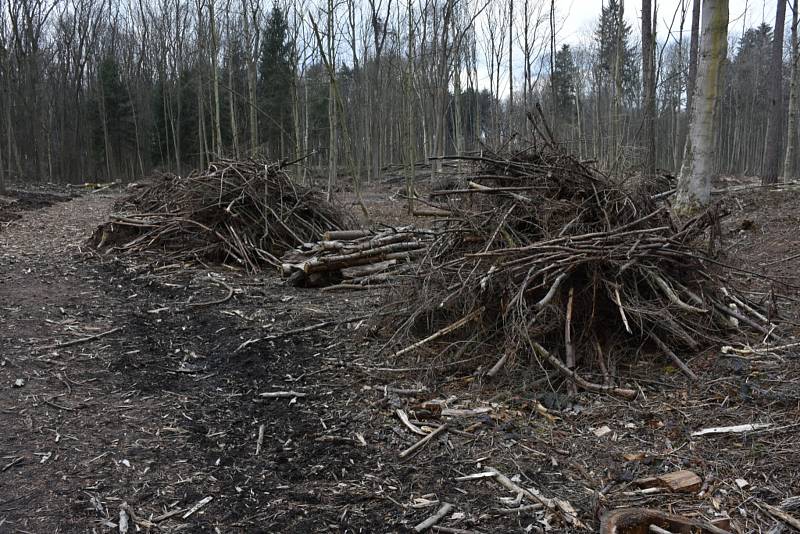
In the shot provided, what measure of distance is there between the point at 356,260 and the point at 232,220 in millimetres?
2593

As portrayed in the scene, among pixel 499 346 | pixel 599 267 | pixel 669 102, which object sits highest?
pixel 669 102

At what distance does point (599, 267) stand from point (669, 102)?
40.9m

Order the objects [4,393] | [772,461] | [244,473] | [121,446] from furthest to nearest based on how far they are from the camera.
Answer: [4,393], [121,446], [244,473], [772,461]

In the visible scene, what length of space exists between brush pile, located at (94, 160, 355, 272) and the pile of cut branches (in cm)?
400

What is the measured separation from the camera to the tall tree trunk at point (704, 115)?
812cm

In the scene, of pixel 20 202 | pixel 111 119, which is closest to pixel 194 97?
pixel 111 119

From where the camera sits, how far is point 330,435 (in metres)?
3.62

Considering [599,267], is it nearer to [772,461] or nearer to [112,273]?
[772,461]

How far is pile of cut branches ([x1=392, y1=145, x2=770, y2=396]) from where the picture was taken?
4242 mm

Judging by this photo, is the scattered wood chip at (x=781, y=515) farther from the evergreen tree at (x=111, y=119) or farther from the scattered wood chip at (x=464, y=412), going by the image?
the evergreen tree at (x=111, y=119)

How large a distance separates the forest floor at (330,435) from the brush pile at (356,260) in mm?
1645

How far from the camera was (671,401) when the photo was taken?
3.71 metres

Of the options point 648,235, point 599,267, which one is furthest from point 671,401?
point 648,235

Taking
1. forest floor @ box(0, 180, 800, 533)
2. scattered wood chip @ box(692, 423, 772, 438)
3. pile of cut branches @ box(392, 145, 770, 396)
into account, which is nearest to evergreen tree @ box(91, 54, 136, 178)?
forest floor @ box(0, 180, 800, 533)
